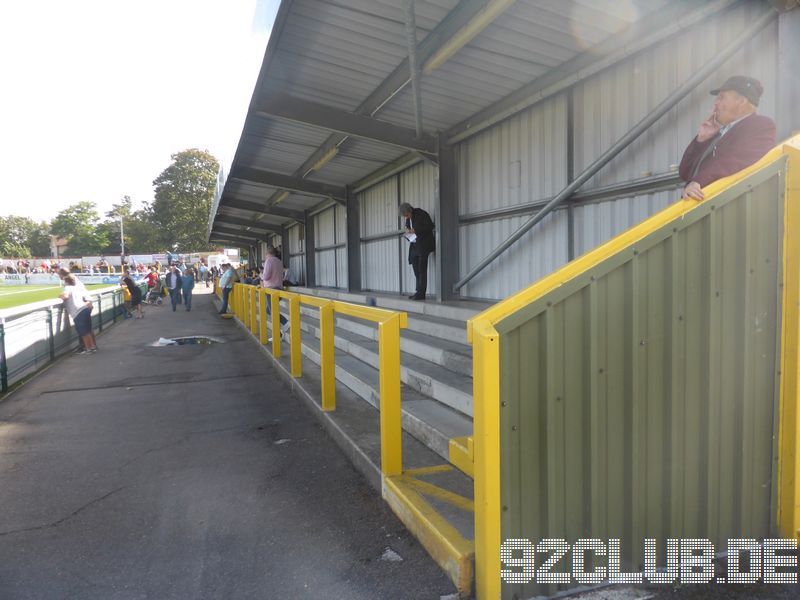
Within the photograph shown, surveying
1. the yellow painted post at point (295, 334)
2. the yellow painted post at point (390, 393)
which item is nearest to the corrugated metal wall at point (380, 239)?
the yellow painted post at point (295, 334)

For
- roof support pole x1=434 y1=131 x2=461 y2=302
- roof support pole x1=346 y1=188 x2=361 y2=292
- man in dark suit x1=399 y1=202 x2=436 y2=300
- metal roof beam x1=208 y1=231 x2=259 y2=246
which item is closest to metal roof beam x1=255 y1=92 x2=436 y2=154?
roof support pole x1=434 y1=131 x2=461 y2=302

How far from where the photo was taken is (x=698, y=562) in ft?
8.55

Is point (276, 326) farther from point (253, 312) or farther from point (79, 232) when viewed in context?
point (79, 232)

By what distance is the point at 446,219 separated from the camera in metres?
8.95

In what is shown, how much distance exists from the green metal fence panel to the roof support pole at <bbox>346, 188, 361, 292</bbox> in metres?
12.0

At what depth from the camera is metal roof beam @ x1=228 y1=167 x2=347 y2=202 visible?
12992mm

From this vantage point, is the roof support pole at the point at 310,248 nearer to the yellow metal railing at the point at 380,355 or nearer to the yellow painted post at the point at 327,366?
the yellow metal railing at the point at 380,355

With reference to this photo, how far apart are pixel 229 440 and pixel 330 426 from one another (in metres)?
1.02

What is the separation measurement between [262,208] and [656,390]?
17249mm

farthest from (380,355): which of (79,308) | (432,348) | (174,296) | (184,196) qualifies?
(184,196)

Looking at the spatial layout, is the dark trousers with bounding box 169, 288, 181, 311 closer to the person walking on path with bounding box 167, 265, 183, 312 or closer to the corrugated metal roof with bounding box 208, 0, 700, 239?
the person walking on path with bounding box 167, 265, 183, 312

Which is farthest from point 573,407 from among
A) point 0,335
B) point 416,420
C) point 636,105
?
point 0,335

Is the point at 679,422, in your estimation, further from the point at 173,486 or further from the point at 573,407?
the point at 173,486

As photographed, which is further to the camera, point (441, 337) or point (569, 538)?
point (441, 337)
